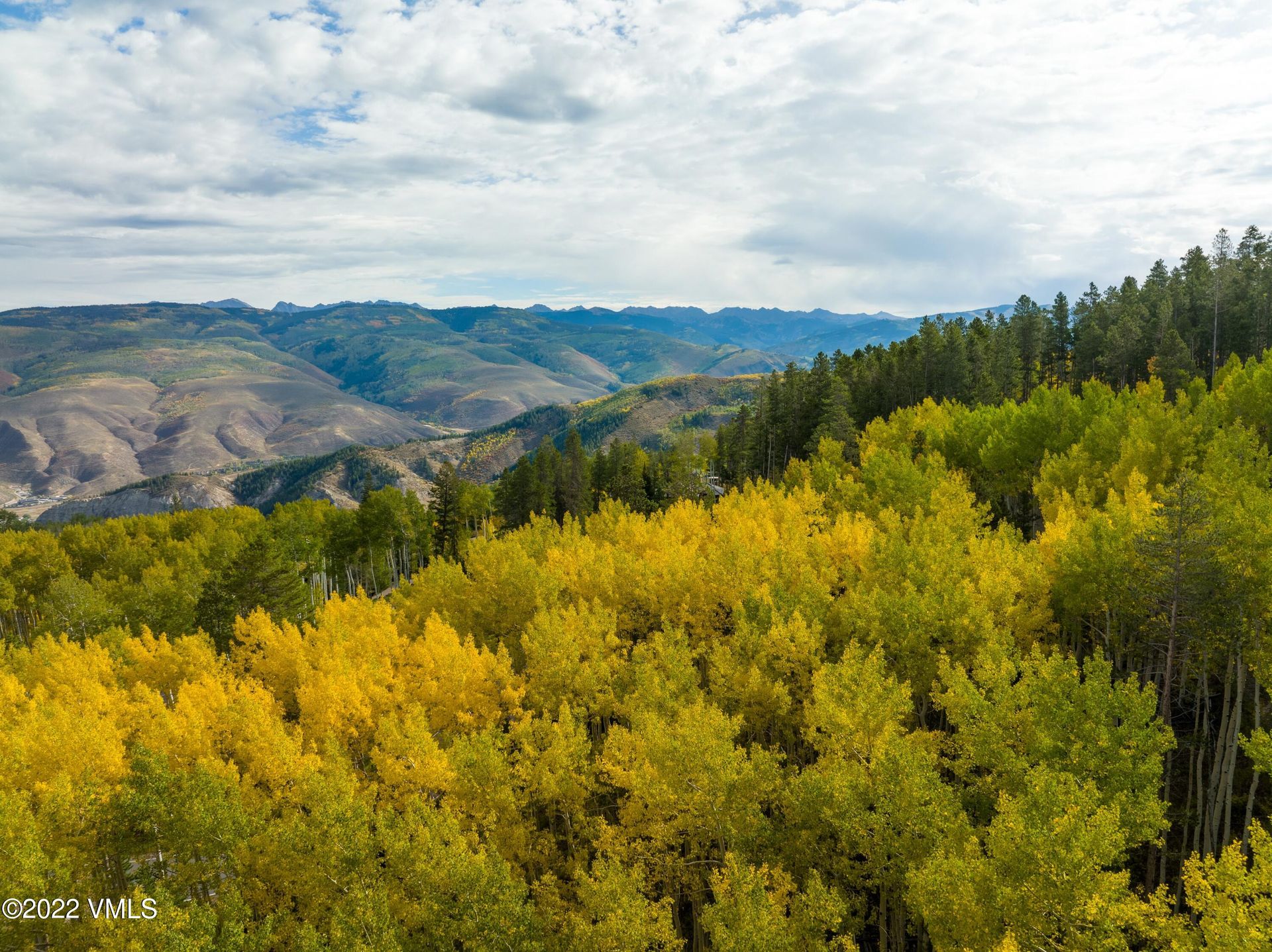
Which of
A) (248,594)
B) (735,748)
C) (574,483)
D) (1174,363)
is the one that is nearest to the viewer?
(735,748)

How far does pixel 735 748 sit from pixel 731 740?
3031 millimetres

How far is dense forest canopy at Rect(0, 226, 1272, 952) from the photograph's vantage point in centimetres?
2308

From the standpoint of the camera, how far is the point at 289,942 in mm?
28172

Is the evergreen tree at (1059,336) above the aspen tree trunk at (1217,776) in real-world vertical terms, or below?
above

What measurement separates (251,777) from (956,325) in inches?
4182

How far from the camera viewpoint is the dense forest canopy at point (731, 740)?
909 inches

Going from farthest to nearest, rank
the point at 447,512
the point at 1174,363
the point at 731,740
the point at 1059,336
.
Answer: the point at 1059,336 < the point at 447,512 < the point at 1174,363 < the point at 731,740

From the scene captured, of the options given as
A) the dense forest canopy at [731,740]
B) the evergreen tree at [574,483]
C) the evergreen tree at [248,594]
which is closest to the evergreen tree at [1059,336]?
the dense forest canopy at [731,740]

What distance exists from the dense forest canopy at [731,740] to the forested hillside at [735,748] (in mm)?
184

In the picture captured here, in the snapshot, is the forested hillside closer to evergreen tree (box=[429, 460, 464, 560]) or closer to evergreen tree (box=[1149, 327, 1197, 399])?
evergreen tree (box=[1149, 327, 1197, 399])

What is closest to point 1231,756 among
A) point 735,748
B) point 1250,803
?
point 1250,803

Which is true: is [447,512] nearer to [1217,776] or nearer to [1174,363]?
[1217,776]

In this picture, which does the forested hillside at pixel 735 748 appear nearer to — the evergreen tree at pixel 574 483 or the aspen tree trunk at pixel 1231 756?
the aspen tree trunk at pixel 1231 756

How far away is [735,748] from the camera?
29984mm
